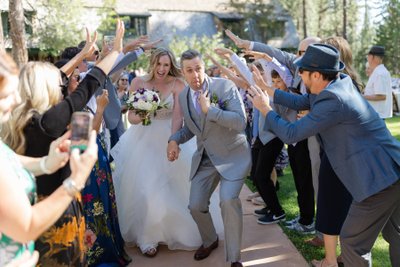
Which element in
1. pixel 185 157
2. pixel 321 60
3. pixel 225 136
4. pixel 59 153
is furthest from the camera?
pixel 185 157

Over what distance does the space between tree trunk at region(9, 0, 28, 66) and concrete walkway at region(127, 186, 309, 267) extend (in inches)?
234

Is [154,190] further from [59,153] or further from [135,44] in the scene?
[59,153]

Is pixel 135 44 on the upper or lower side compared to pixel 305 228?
upper

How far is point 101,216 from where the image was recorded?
13.4 feet

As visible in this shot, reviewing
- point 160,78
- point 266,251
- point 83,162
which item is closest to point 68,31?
point 160,78

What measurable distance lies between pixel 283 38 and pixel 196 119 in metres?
41.2

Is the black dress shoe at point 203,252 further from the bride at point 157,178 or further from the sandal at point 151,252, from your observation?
the sandal at point 151,252

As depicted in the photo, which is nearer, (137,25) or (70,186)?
(70,186)

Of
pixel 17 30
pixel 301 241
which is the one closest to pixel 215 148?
pixel 301 241

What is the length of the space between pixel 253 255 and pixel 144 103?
6.72ft

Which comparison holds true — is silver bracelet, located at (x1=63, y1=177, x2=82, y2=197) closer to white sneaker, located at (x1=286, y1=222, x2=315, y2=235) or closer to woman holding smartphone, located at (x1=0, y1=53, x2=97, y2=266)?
woman holding smartphone, located at (x1=0, y1=53, x2=97, y2=266)

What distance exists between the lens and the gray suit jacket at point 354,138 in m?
2.90

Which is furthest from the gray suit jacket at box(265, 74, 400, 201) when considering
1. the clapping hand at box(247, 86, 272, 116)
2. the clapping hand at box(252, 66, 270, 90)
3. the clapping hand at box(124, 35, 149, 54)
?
the clapping hand at box(124, 35, 149, 54)

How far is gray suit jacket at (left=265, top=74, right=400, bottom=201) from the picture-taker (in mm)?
2900
